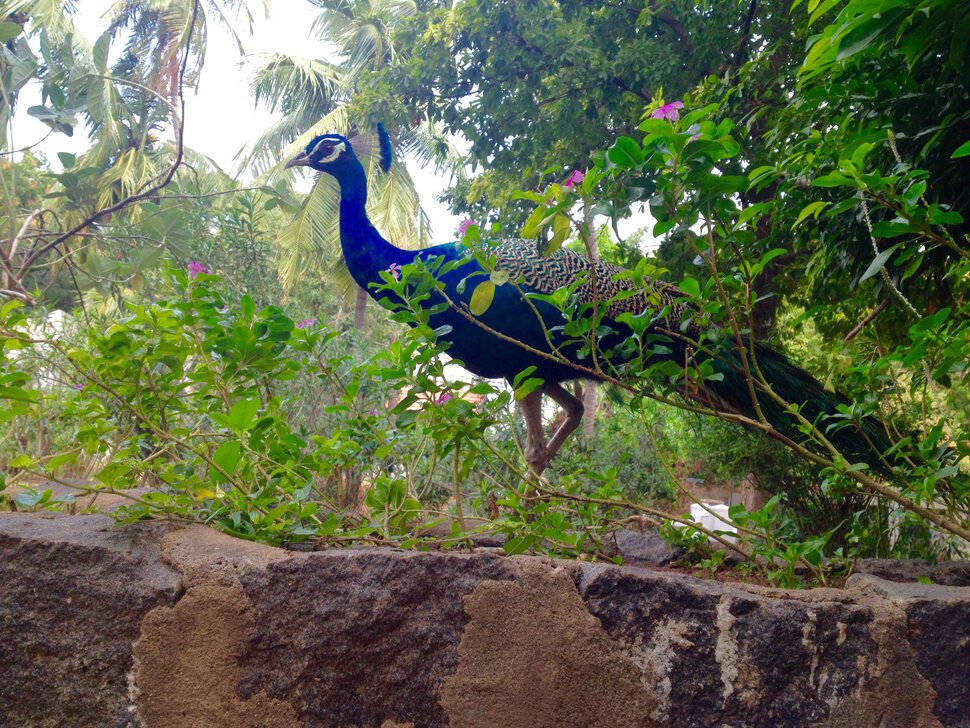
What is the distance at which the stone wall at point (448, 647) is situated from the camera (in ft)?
4.51

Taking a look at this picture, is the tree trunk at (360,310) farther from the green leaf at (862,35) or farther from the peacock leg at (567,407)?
the green leaf at (862,35)

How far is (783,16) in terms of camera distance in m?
4.39

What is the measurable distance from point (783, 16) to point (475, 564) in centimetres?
415

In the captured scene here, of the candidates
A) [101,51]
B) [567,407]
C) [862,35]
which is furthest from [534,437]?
[101,51]

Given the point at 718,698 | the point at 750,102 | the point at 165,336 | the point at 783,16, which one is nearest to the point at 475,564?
the point at 718,698

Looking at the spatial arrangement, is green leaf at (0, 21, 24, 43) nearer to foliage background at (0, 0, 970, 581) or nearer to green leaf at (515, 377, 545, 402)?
foliage background at (0, 0, 970, 581)

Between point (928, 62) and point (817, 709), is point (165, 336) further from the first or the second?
point (928, 62)

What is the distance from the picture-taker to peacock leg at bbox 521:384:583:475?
10.8ft

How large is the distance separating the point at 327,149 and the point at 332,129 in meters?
10.4

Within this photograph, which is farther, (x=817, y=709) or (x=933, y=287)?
(x=933, y=287)

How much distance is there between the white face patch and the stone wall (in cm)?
306

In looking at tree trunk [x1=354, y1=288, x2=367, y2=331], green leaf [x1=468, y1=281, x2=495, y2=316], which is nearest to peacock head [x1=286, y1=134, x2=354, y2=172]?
green leaf [x1=468, y1=281, x2=495, y2=316]

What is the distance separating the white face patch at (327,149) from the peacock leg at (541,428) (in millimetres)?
1767

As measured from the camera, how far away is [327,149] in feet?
13.7
